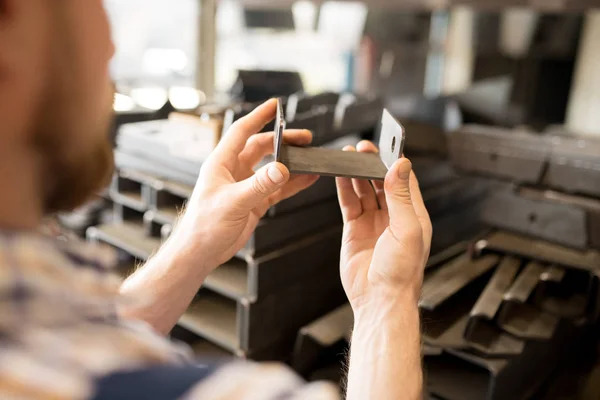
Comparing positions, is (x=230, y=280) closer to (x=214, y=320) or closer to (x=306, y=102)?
(x=214, y=320)

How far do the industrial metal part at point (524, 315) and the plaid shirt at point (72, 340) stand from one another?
639mm

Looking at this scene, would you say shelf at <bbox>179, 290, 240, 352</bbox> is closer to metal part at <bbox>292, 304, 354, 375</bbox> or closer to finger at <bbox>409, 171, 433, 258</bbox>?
metal part at <bbox>292, 304, 354, 375</bbox>

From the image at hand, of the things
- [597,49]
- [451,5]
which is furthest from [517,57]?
[451,5]

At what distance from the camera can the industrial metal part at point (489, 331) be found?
2.93ft

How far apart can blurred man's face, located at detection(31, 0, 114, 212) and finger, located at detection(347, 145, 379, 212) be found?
0.46 meters

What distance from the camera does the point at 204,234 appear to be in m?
0.76

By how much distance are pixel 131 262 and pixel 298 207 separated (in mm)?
432

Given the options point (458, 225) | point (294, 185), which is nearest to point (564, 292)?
point (458, 225)

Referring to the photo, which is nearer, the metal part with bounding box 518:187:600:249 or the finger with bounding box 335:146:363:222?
the finger with bounding box 335:146:363:222

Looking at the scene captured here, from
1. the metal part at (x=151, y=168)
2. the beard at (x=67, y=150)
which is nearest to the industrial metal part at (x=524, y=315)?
the metal part at (x=151, y=168)

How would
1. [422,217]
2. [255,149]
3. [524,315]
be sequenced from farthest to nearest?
1. [524,315]
2. [255,149]
3. [422,217]

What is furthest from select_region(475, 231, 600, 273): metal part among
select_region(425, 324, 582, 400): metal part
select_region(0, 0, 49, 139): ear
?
select_region(0, 0, 49, 139): ear

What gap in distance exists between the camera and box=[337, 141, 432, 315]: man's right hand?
656mm

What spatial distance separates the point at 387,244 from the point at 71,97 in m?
0.42
